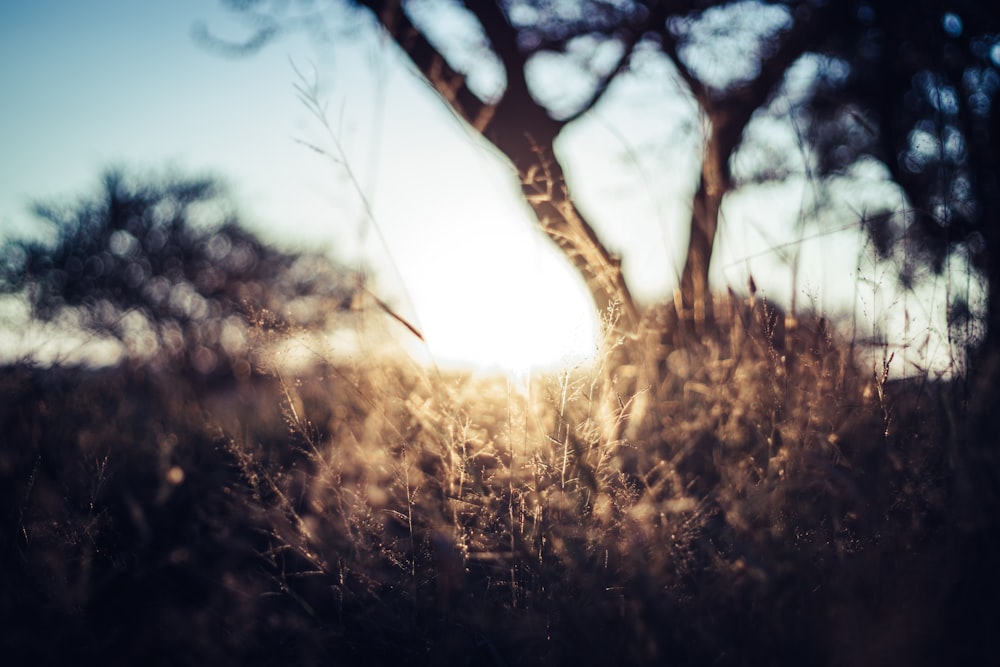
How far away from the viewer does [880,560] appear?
3.78 feet

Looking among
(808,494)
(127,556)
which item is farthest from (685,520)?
(127,556)

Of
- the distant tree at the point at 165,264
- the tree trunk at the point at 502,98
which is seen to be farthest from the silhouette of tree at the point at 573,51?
the distant tree at the point at 165,264

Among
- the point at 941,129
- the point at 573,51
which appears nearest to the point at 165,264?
the point at 573,51

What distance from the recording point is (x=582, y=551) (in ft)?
3.81

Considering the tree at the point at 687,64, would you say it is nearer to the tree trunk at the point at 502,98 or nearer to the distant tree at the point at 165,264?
the tree trunk at the point at 502,98

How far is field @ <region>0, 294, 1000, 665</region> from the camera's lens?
3.60ft

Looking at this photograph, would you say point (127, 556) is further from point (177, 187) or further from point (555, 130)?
point (177, 187)

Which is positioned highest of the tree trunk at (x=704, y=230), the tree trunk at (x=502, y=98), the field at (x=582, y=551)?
the tree trunk at (x=502, y=98)

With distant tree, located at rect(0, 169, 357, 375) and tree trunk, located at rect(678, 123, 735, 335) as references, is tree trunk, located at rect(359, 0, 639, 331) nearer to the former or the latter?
tree trunk, located at rect(678, 123, 735, 335)

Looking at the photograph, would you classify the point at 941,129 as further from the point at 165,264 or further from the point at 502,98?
the point at 165,264

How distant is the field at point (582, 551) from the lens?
110 cm

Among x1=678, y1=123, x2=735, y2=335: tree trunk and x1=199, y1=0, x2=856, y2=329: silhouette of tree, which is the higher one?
x1=199, y1=0, x2=856, y2=329: silhouette of tree

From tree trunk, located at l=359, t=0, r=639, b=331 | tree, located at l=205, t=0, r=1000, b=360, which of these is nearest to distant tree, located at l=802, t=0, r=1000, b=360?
tree, located at l=205, t=0, r=1000, b=360

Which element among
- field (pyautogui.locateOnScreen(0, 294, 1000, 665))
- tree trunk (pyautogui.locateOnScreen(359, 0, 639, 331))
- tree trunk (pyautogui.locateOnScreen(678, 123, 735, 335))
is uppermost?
tree trunk (pyautogui.locateOnScreen(359, 0, 639, 331))
